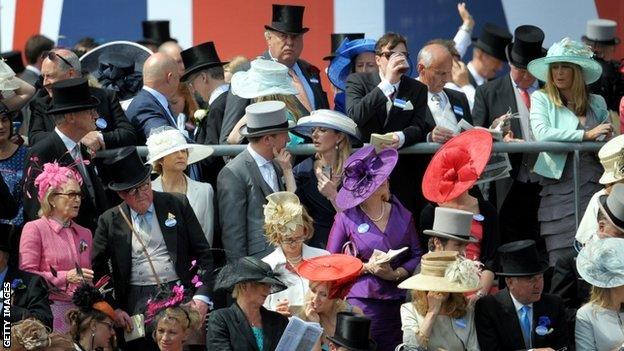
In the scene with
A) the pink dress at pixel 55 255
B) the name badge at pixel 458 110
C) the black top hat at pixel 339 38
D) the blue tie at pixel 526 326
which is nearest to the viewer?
the pink dress at pixel 55 255

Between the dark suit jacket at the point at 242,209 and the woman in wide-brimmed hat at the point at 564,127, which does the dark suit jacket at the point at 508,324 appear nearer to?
the woman in wide-brimmed hat at the point at 564,127

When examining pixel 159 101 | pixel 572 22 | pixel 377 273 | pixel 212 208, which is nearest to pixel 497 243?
pixel 377 273

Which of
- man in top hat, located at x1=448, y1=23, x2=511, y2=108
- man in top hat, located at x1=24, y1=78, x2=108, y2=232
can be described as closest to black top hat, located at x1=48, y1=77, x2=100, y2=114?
man in top hat, located at x1=24, y1=78, x2=108, y2=232

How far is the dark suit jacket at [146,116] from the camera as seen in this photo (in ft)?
47.9

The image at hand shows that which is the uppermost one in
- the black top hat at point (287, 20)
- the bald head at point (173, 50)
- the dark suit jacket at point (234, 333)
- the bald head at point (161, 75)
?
the black top hat at point (287, 20)

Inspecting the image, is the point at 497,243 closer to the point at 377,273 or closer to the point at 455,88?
the point at 377,273

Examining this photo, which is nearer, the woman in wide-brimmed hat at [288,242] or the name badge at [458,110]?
the woman in wide-brimmed hat at [288,242]

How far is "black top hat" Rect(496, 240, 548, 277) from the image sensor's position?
12.8 metres

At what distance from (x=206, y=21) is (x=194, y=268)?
18.1 feet

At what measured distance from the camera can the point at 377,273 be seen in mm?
13094

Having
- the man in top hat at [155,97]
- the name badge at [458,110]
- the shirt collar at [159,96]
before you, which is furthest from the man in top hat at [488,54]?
the shirt collar at [159,96]

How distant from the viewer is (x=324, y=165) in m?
13.8

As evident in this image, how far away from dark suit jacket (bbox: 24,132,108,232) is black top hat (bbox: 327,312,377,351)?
97.3 inches

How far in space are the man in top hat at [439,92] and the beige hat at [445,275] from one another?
212cm
